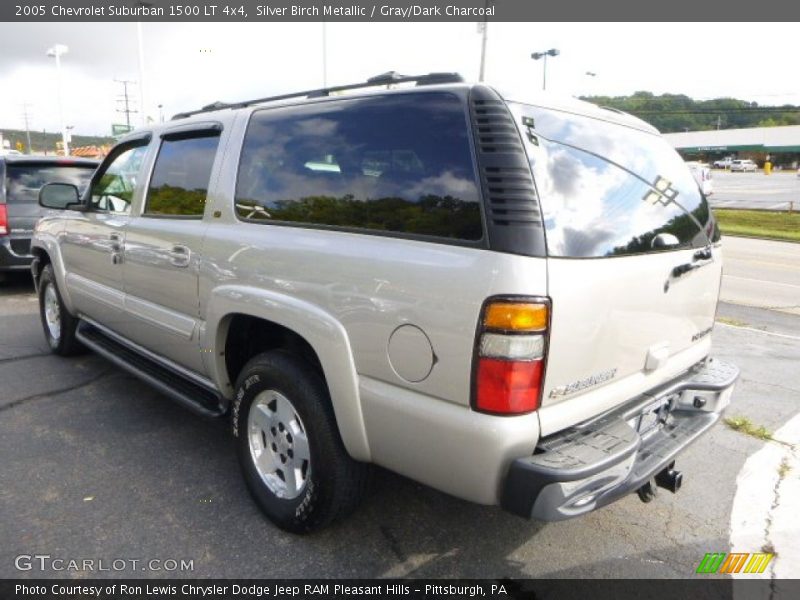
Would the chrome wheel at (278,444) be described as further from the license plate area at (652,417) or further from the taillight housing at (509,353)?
the license plate area at (652,417)

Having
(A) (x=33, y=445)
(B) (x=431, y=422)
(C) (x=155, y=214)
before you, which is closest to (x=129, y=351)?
(A) (x=33, y=445)

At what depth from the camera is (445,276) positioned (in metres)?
2.05

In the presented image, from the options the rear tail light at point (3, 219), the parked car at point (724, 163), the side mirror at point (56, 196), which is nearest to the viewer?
the side mirror at point (56, 196)

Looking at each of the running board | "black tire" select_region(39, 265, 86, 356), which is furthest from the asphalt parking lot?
"black tire" select_region(39, 265, 86, 356)

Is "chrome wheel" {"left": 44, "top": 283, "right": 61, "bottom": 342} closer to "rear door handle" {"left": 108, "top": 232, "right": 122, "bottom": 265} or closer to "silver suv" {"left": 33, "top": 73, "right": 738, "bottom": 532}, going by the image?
"rear door handle" {"left": 108, "top": 232, "right": 122, "bottom": 265}

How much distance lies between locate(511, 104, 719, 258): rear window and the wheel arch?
96 cm

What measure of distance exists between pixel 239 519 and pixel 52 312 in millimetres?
3705

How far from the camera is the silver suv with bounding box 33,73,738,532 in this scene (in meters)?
2.01

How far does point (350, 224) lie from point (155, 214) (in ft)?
5.85

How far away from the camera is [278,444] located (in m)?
2.80

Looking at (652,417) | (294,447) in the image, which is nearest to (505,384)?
(652,417)

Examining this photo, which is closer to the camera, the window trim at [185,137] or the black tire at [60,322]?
the window trim at [185,137]

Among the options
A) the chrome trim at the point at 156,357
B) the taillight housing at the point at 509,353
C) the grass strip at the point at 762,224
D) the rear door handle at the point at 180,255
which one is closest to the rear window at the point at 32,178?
the chrome trim at the point at 156,357

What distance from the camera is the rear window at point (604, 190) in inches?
83.4
